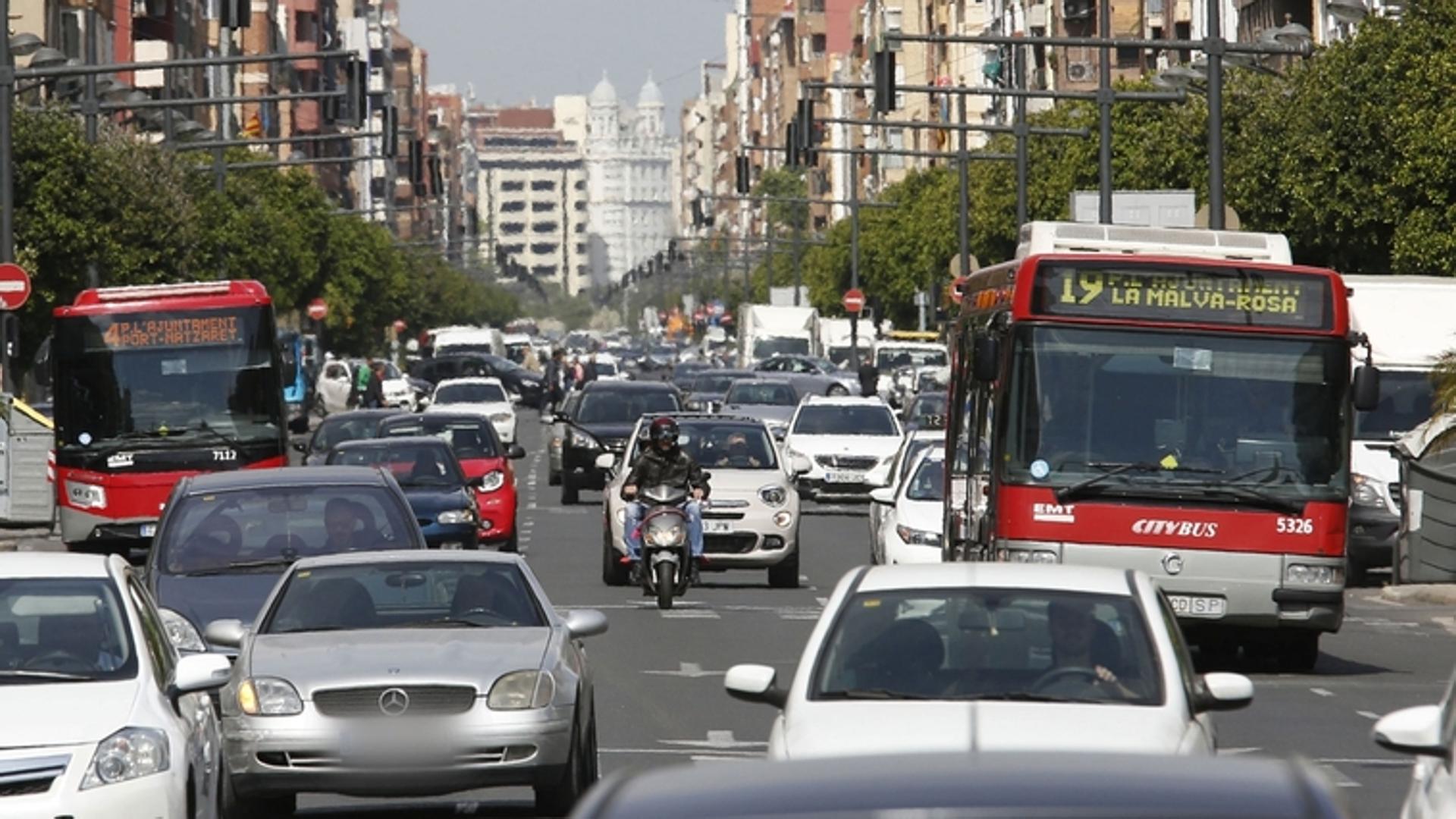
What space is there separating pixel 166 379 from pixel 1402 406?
12327 millimetres

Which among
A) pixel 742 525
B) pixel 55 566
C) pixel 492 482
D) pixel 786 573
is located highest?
pixel 55 566

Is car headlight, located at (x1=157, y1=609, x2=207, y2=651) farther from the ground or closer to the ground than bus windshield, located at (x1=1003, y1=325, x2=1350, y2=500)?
closer to the ground

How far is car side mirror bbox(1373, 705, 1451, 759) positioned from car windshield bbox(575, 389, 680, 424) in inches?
1399

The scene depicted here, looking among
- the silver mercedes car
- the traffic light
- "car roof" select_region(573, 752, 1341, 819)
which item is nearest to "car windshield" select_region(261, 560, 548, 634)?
the silver mercedes car

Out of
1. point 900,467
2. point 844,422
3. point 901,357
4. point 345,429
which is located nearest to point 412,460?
point 900,467

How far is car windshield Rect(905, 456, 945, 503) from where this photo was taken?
2778cm

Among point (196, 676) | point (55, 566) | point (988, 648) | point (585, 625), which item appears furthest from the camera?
point (585, 625)

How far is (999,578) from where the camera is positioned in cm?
1008

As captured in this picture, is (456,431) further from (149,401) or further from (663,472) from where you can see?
(663,472)

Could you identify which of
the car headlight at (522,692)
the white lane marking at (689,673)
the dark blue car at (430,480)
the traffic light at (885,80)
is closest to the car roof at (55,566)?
the car headlight at (522,692)

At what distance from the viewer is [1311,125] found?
45469 mm

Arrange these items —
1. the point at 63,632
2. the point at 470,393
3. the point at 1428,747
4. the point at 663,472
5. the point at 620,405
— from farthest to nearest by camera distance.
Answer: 1. the point at 470,393
2. the point at 620,405
3. the point at 663,472
4. the point at 63,632
5. the point at 1428,747

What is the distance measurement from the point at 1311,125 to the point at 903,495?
1978cm

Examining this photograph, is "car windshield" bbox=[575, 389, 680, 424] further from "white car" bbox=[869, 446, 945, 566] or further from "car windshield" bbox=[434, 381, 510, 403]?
"white car" bbox=[869, 446, 945, 566]
